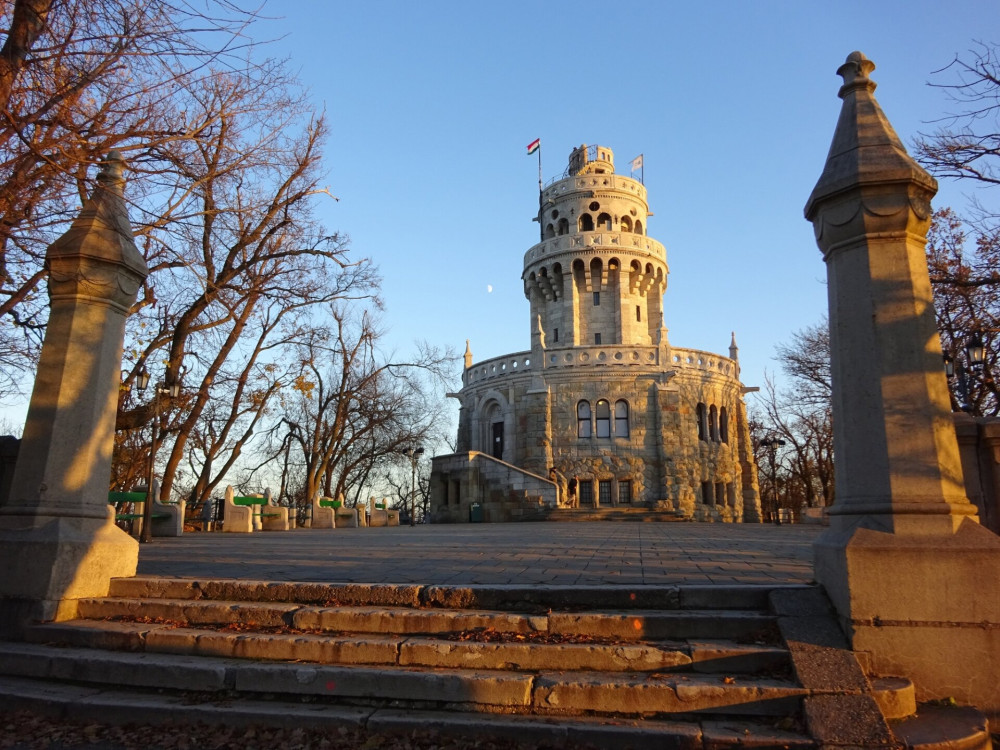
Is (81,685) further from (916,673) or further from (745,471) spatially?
(745,471)

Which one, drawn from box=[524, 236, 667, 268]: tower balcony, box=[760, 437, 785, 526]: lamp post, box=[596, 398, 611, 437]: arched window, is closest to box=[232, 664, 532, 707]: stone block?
box=[760, 437, 785, 526]: lamp post

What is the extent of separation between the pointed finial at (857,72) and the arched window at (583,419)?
30.8 m

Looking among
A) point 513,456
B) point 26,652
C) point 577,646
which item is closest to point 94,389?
point 26,652

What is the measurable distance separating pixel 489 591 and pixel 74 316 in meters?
4.70

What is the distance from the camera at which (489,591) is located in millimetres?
5559

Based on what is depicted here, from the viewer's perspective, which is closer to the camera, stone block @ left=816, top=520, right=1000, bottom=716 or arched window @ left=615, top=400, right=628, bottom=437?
stone block @ left=816, top=520, right=1000, bottom=716

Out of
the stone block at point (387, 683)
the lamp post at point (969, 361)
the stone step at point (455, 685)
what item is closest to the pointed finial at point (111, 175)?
the stone step at point (455, 685)

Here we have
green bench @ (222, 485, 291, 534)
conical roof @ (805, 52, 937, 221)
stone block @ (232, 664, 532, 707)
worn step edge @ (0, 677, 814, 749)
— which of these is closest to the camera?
worn step edge @ (0, 677, 814, 749)

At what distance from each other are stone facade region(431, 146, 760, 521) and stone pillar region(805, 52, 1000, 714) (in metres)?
26.8

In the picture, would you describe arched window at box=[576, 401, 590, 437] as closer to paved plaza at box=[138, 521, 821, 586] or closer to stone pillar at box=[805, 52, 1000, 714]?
paved plaza at box=[138, 521, 821, 586]

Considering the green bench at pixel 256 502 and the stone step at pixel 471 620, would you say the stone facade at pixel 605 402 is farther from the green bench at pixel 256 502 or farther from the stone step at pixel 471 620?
the stone step at pixel 471 620

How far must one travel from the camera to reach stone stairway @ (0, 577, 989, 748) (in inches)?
161

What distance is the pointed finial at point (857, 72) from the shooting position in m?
5.70

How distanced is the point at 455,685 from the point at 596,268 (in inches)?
1507
